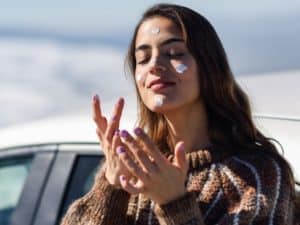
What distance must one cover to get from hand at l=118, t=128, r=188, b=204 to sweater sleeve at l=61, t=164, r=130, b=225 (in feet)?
0.74

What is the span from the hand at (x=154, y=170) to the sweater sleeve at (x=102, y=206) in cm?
23

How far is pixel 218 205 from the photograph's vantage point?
3723mm

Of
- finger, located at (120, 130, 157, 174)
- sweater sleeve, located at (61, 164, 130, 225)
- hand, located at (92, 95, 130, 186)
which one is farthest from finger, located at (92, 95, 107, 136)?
finger, located at (120, 130, 157, 174)

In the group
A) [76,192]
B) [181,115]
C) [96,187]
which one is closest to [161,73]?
[181,115]

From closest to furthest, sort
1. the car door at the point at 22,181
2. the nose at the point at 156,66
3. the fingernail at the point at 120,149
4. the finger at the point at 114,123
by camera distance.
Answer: the fingernail at the point at 120,149 < the finger at the point at 114,123 < the nose at the point at 156,66 < the car door at the point at 22,181

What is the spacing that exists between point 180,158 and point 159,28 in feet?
1.70

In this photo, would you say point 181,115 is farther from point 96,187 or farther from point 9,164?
point 9,164

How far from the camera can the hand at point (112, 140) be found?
3693 mm

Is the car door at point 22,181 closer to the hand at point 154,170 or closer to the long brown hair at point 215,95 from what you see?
the long brown hair at point 215,95

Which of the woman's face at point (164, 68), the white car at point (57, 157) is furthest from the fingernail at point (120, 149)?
the white car at point (57, 157)

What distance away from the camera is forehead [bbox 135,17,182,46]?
12.8ft

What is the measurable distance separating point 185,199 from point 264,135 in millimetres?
584

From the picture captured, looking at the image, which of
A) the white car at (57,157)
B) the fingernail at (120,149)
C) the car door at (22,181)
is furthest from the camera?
the car door at (22,181)

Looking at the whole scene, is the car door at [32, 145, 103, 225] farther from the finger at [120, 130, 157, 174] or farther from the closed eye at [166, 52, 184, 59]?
the finger at [120, 130, 157, 174]
